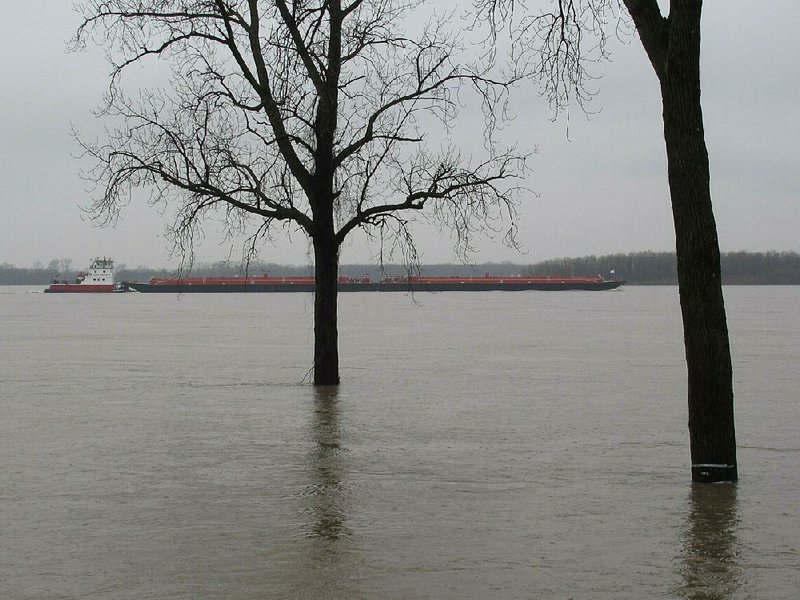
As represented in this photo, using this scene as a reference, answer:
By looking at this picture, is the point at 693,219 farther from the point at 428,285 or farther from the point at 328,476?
the point at 428,285

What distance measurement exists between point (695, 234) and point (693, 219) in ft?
0.42

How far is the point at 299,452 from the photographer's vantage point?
1172 cm

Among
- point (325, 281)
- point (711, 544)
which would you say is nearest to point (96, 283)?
point (325, 281)

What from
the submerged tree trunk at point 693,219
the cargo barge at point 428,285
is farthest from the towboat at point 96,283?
the submerged tree trunk at point 693,219

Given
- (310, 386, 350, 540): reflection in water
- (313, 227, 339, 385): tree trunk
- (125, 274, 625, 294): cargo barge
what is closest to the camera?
(310, 386, 350, 540): reflection in water

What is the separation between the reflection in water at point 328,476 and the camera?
8.12 m

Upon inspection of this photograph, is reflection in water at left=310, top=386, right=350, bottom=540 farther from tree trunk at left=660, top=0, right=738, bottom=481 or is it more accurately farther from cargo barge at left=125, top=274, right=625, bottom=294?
cargo barge at left=125, top=274, right=625, bottom=294

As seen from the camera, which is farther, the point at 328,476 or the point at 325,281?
the point at 325,281

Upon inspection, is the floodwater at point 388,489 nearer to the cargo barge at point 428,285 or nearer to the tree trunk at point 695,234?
the tree trunk at point 695,234

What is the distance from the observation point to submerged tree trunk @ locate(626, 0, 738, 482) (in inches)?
364

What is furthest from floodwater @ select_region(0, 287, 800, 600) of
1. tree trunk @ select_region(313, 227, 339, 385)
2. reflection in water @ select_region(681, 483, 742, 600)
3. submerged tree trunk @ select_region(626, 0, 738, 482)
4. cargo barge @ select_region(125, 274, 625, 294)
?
cargo barge @ select_region(125, 274, 625, 294)

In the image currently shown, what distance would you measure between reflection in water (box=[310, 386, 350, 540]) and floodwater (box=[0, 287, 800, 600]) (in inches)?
1.4

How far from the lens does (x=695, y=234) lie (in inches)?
369

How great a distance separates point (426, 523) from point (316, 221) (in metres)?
9.73
